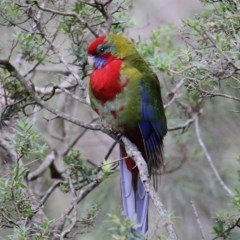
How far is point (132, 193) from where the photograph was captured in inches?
124

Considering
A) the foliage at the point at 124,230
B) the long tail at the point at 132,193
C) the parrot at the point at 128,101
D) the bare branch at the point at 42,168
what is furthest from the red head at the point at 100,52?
the foliage at the point at 124,230

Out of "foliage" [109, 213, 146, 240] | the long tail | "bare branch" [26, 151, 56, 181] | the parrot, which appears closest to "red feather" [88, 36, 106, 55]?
the parrot

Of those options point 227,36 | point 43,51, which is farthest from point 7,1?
point 227,36

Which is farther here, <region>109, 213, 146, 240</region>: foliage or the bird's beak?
the bird's beak

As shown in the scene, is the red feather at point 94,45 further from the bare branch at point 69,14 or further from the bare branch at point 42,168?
the bare branch at point 42,168

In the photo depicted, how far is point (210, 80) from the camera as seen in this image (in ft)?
7.79

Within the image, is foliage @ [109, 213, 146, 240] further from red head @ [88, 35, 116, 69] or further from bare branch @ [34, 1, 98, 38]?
red head @ [88, 35, 116, 69]

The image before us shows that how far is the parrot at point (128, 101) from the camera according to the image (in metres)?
3.12

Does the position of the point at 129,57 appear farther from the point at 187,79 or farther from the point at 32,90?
the point at 187,79

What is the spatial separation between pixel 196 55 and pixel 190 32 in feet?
0.77

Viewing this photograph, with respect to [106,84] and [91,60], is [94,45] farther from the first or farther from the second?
[106,84]

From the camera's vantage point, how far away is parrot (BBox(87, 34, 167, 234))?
3.12 meters

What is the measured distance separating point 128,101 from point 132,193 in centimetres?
39

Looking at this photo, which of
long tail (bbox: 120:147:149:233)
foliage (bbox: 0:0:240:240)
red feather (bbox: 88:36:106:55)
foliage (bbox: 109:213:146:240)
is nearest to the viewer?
foliage (bbox: 109:213:146:240)
